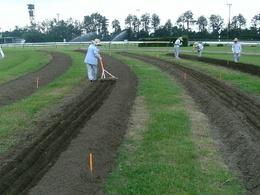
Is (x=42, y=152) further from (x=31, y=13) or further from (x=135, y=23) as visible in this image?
(x=31, y=13)

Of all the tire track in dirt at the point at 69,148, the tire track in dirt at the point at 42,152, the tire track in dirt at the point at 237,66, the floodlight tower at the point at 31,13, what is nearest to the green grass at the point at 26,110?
the tire track in dirt at the point at 69,148

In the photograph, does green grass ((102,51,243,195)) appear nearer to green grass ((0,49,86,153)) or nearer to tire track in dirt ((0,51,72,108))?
green grass ((0,49,86,153))

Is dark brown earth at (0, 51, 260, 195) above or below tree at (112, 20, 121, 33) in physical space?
below

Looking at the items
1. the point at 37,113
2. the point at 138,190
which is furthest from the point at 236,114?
the point at 37,113

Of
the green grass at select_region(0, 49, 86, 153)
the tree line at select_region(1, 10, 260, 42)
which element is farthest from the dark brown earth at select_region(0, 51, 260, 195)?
the tree line at select_region(1, 10, 260, 42)

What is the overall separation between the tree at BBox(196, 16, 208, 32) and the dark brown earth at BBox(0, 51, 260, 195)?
7874 cm

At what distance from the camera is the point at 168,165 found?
5836 millimetres

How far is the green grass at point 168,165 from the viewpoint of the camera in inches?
199

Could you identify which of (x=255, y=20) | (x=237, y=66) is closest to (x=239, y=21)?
(x=255, y=20)

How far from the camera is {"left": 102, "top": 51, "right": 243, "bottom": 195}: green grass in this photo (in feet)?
16.6

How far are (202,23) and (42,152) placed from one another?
86.4 metres

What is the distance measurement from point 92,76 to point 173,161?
979cm

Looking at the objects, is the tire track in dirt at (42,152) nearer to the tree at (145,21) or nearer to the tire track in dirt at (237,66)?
the tire track in dirt at (237,66)

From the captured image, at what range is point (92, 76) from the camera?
15.2m
